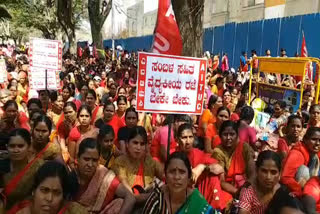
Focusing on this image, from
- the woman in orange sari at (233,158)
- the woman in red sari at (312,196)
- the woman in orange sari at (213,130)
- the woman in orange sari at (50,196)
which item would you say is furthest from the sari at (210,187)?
the woman in orange sari at (50,196)

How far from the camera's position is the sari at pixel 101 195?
9.81 ft

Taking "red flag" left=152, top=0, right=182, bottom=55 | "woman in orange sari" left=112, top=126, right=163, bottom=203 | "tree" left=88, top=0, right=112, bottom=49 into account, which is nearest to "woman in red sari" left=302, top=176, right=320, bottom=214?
"woman in orange sari" left=112, top=126, right=163, bottom=203

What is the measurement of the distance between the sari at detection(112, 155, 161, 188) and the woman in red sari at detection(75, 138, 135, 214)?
0.38 m

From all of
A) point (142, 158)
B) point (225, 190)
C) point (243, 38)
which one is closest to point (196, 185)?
point (225, 190)

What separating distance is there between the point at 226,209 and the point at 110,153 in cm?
139

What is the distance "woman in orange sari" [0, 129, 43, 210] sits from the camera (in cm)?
297

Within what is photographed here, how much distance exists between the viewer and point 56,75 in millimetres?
6691

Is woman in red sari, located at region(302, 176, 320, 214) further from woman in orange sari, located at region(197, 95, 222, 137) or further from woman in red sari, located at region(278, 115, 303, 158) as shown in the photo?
woman in orange sari, located at region(197, 95, 222, 137)

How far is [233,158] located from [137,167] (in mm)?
1002

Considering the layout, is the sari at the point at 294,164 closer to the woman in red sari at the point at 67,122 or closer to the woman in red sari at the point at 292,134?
the woman in red sari at the point at 292,134

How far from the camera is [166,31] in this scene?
4.82m

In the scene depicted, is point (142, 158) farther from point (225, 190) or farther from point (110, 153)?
point (225, 190)

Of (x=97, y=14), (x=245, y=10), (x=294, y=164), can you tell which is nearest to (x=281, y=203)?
(x=294, y=164)

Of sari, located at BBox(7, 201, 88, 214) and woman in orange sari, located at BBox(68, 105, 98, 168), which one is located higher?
woman in orange sari, located at BBox(68, 105, 98, 168)
